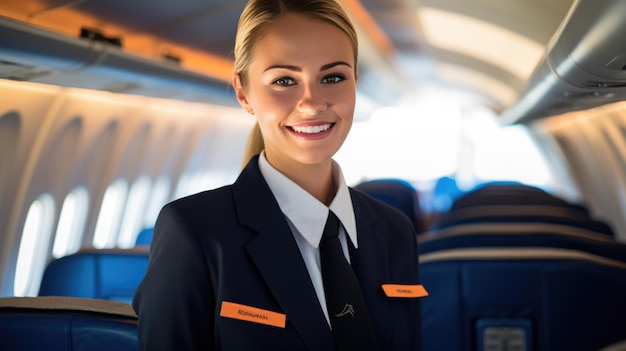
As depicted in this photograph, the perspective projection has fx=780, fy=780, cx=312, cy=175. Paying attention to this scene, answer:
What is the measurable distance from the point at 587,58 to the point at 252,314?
235cm

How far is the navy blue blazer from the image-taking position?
1876mm

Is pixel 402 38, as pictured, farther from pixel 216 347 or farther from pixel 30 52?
pixel 216 347

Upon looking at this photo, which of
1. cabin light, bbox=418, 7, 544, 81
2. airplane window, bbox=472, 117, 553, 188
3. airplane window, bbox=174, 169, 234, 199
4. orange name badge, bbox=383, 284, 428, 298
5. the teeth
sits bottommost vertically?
orange name badge, bbox=383, 284, 428, 298

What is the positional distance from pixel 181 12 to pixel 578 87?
3.03m

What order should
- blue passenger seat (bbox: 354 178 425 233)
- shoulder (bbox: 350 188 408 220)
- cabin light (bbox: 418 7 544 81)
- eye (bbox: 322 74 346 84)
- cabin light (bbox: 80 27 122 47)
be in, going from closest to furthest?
eye (bbox: 322 74 346 84), shoulder (bbox: 350 188 408 220), cabin light (bbox: 80 27 122 47), blue passenger seat (bbox: 354 178 425 233), cabin light (bbox: 418 7 544 81)

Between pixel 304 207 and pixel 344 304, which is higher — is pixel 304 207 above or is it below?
above

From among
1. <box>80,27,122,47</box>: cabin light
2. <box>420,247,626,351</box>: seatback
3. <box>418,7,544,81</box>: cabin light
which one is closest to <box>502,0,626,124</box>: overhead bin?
<box>420,247,626,351</box>: seatback

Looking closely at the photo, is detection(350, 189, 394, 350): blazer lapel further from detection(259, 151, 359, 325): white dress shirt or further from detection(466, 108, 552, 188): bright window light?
detection(466, 108, 552, 188): bright window light

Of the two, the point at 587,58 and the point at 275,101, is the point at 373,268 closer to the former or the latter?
the point at 275,101

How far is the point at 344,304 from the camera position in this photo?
2053 millimetres

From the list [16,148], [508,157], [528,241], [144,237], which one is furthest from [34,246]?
[508,157]

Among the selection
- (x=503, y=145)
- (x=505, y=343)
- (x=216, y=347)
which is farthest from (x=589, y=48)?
(x=503, y=145)

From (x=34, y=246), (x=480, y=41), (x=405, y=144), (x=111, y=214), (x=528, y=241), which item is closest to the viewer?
(x=528, y=241)

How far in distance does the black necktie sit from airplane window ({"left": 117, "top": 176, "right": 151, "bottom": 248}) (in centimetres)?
664
